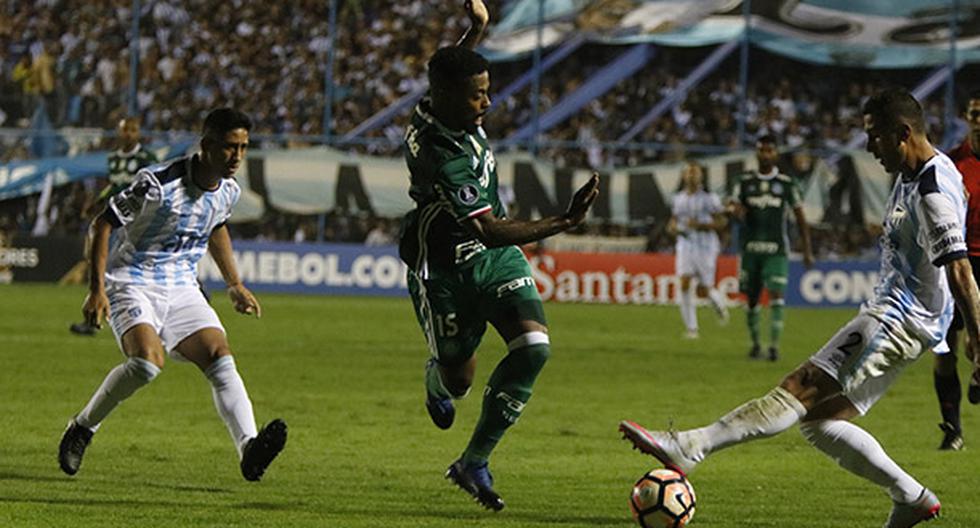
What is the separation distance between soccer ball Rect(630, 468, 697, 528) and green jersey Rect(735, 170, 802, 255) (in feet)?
40.3

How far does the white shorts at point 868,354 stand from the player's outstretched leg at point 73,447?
3992 millimetres

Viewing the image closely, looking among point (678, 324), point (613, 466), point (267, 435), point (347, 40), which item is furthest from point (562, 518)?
point (347, 40)

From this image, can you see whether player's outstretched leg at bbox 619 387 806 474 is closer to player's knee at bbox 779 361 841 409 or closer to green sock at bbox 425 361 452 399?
player's knee at bbox 779 361 841 409

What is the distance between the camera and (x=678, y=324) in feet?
88.5

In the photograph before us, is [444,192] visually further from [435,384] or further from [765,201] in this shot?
[765,201]

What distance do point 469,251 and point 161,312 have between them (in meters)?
1.74

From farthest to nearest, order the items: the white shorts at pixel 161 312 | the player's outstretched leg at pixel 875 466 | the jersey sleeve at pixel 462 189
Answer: the white shorts at pixel 161 312 < the jersey sleeve at pixel 462 189 < the player's outstretched leg at pixel 875 466

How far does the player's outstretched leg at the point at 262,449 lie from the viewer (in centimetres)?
892

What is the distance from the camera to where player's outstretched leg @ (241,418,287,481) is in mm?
8922

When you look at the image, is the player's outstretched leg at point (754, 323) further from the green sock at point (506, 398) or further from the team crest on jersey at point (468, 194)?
the team crest on jersey at point (468, 194)

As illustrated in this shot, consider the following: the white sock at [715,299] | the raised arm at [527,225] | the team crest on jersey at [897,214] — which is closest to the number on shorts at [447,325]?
the raised arm at [527,225]

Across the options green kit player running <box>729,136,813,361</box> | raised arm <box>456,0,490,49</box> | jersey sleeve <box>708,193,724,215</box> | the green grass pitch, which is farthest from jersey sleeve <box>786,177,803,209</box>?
raised arm <box>456,0,490,49</box>

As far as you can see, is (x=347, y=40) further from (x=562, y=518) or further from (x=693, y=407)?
(x=562, y=518)

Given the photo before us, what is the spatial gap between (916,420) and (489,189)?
6777mm
